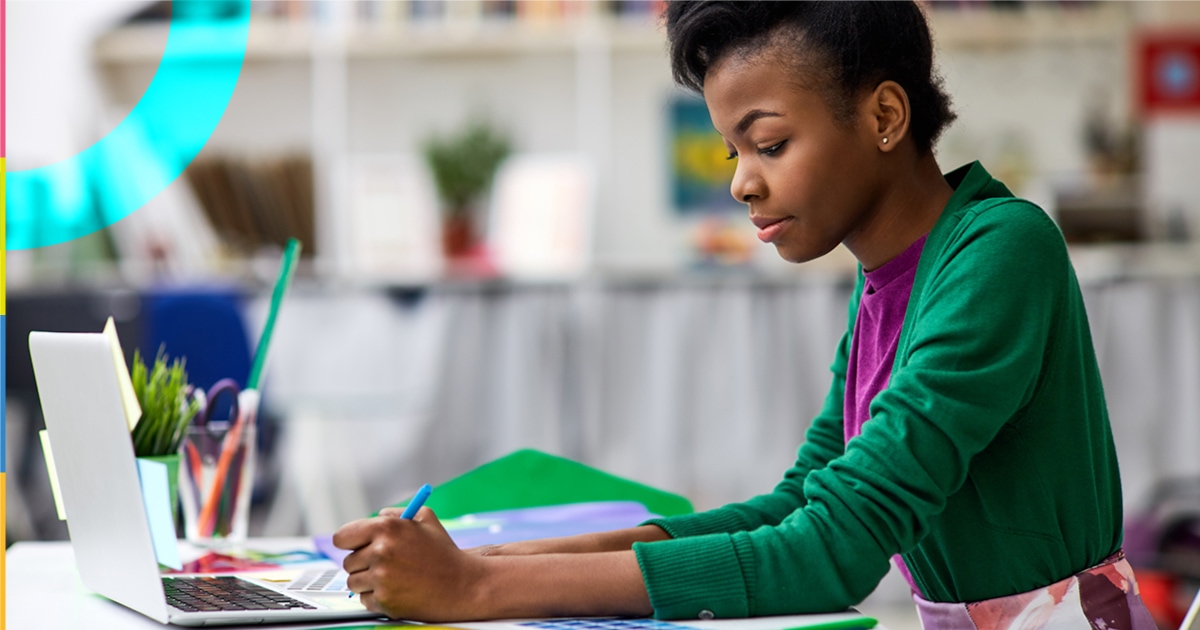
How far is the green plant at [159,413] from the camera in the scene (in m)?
0.95

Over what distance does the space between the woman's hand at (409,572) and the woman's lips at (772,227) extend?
292 millimetres

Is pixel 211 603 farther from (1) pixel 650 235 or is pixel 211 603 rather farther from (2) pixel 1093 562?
(1) pixel 650 235

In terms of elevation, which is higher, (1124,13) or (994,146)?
(1124,13)

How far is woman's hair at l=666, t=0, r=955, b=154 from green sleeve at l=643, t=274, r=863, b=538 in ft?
0.60

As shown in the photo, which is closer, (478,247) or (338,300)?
(338,300)

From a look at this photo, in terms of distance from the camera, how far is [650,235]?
4.44 meters

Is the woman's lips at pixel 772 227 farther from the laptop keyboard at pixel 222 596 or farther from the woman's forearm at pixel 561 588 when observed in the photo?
the laptop keyboard at pixel 222 596

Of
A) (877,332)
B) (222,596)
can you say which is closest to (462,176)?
(877,332)

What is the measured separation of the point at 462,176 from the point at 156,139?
315 centimetres

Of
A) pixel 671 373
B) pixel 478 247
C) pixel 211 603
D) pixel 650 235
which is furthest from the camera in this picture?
pixel 650 235

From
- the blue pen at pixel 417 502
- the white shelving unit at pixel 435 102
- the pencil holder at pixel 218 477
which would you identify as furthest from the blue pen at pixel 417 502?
the white shelving unit at pixel 435 102

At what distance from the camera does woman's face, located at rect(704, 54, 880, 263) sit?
2.60 ft

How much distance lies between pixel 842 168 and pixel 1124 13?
12.5 feet

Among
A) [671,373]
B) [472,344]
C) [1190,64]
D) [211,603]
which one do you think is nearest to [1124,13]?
[1190,64]
